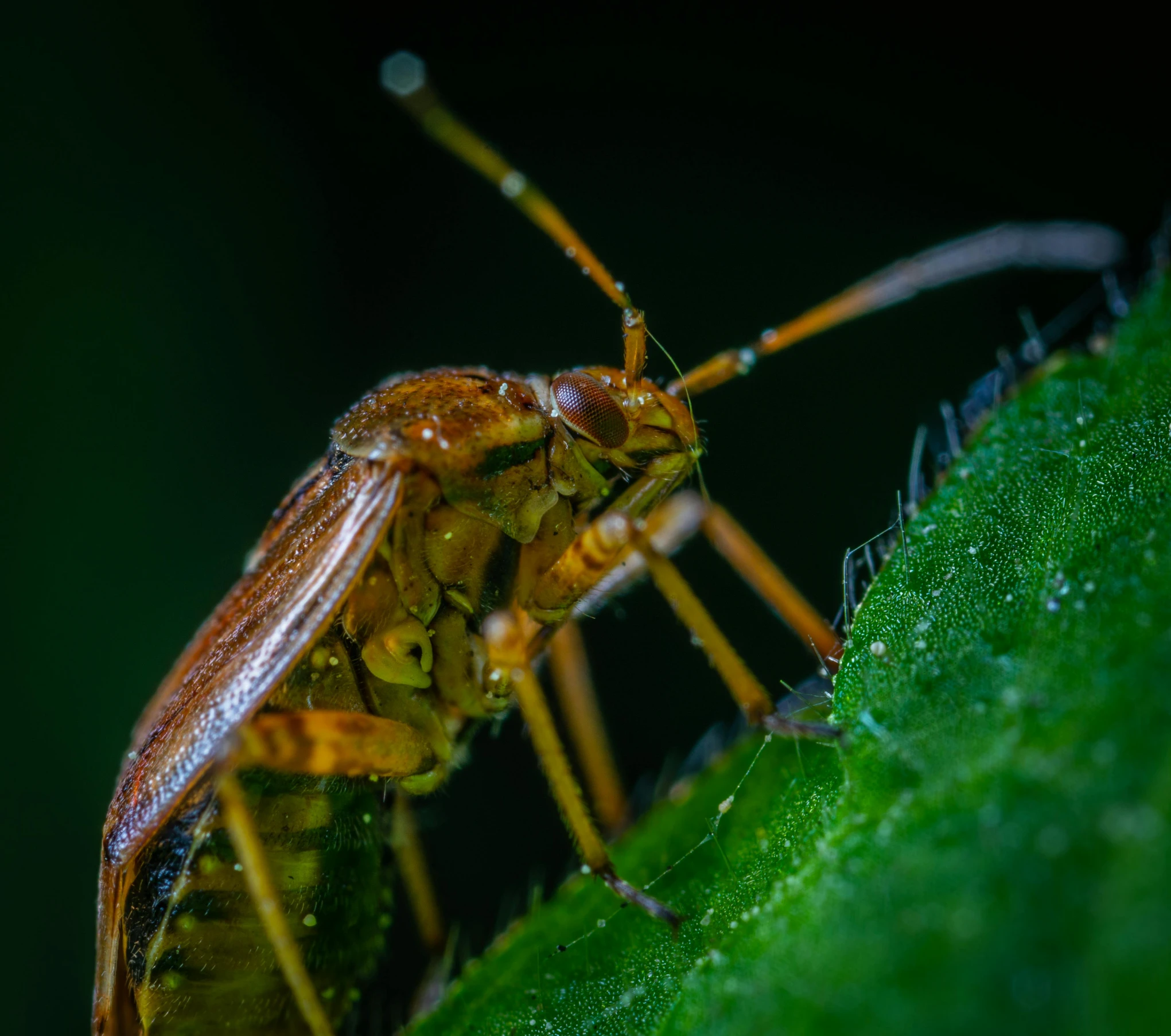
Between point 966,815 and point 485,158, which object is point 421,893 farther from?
point 966,815

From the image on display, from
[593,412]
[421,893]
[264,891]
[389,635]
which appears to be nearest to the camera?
[264,891]

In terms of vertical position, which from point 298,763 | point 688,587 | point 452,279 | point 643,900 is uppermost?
point 452,279

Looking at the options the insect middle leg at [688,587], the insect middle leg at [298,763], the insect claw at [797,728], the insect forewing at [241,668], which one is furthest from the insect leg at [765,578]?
the insect middle leg at [298,763]

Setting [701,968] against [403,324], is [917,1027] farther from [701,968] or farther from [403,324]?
[403,324]

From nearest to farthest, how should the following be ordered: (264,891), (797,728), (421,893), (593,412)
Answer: (797,728) < (264,891) < (593,412) < (421,893)

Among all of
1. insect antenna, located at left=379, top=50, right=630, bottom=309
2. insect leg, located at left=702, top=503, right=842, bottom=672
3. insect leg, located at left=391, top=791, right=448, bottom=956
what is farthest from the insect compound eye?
insect leg, located at left=391, top=791, right=448, bottom=956

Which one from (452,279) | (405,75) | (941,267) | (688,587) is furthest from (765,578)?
(452,279)

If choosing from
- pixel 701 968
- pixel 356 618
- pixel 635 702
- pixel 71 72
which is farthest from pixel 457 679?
pixel 71 72
